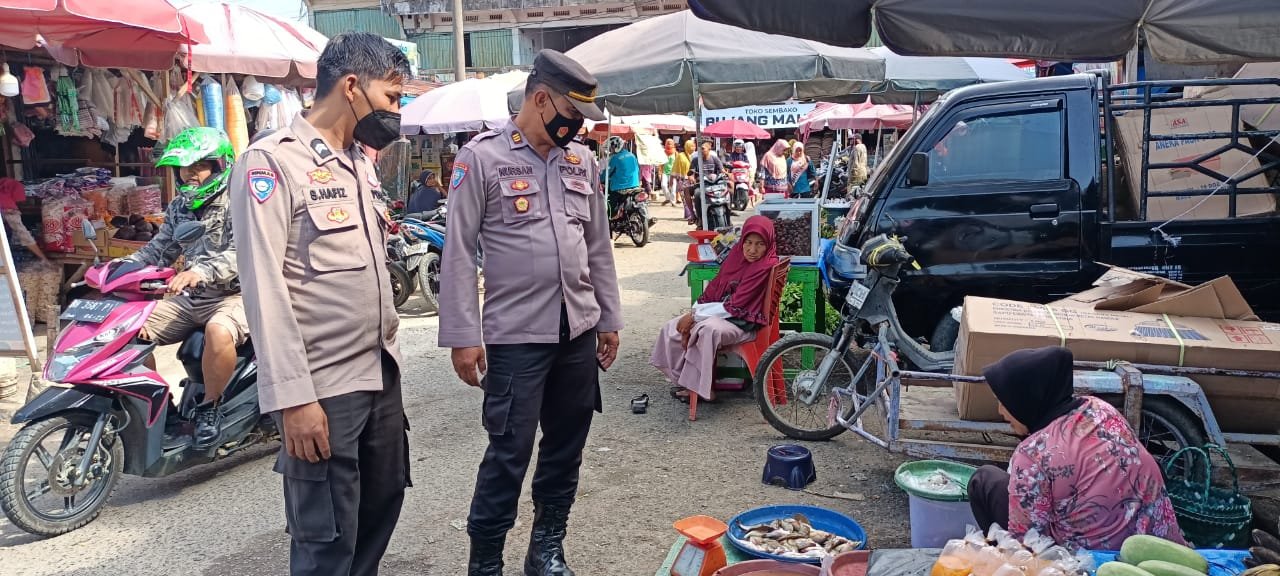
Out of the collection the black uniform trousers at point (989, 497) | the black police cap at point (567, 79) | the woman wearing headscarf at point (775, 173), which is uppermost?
the woman wearing headscarf at point (775, 173)

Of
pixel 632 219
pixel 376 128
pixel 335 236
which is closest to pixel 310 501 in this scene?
pixel 335 236

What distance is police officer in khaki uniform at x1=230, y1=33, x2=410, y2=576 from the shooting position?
7.54 feet

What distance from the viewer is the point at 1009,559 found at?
246cm

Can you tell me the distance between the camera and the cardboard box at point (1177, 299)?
4.00 metres

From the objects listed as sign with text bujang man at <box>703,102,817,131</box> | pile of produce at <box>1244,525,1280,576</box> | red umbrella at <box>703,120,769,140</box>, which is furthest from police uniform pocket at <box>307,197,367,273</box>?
sign with text bujang man at <box>703,102,817,131</box>

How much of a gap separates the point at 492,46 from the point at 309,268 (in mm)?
26987

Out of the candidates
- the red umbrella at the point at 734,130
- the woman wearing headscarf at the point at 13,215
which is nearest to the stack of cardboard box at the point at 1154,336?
the woman wearing headscarf at the point at 13,215

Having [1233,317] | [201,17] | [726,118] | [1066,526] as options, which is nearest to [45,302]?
[201,17]

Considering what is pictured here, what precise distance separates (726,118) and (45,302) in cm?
2174

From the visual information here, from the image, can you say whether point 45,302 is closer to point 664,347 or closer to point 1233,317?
point 664,347

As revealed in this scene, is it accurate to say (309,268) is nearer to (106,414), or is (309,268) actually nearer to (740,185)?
(106,414)

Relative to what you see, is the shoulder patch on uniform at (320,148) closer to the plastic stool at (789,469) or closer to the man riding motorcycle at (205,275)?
the man riding motorcycle at (205,275)

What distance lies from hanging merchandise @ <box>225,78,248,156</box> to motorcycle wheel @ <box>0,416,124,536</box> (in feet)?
15.8

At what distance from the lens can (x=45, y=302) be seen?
7977mm
